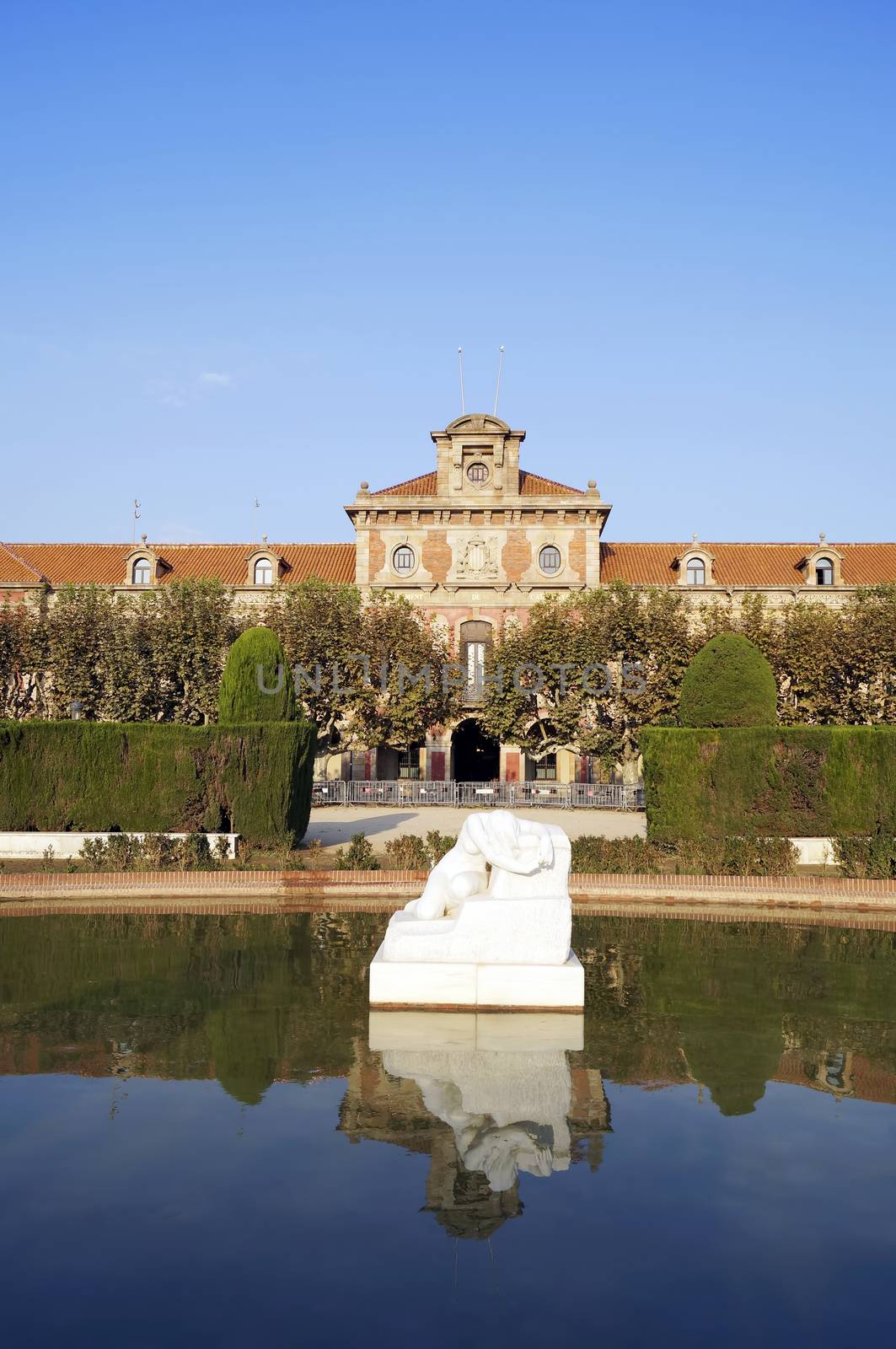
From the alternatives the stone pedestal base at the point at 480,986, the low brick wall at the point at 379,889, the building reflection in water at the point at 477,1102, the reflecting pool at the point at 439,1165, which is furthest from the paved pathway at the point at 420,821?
the building reflection in water at the point at 477,1102

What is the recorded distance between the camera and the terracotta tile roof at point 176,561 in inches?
1951

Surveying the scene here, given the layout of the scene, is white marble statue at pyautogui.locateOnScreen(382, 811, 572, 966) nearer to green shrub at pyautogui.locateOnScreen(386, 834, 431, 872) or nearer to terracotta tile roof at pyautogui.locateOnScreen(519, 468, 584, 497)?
green shrub at pyautogui.locateOnScreen(386, 834, 431, 872)

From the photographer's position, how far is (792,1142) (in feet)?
22.0

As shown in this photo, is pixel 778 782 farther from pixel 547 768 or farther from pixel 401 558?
pixel 401 558

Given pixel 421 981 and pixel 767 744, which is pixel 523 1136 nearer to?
pixel 421 981

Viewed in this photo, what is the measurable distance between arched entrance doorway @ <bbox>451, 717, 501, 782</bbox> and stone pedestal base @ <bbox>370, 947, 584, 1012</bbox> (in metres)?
38.7

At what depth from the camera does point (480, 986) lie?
31.0ft

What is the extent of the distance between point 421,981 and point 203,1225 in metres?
4.17

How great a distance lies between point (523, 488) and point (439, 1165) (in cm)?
4337

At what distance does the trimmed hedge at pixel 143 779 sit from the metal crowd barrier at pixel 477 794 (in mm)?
16170

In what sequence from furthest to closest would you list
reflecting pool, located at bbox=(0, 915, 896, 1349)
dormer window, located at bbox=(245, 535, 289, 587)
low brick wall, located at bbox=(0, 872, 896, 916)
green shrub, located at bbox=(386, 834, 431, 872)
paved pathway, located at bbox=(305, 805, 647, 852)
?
dormer window, located at bbox=(245, 535, 289, 587)
paved pathway, located at bbox=(305, 805, 647, 852)
green shrub, located at bbox=(386, 834, 431, 872)
low brick wall, located at bbox=(0, 872, 896, 916)
reflecting pool, located at bbox=(0, 915, 896, 1349)

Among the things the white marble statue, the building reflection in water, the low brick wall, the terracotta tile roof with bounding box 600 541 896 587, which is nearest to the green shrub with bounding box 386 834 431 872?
the low brick wall

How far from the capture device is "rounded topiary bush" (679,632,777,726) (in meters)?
22.9

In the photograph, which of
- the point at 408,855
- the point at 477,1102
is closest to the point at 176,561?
the point at 408,855
